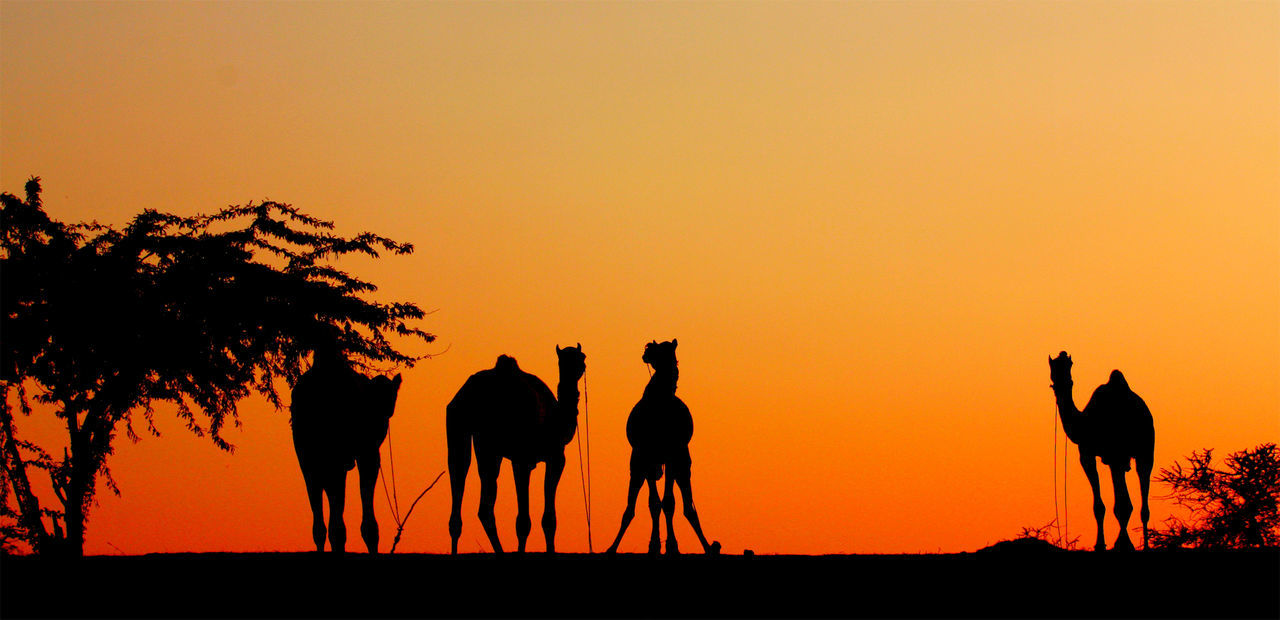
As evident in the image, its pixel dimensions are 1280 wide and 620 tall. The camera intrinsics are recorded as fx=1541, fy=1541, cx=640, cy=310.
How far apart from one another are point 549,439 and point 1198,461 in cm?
2450

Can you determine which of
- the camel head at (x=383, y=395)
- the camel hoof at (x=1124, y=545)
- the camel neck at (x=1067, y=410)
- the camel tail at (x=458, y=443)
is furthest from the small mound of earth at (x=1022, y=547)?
the camel head at (x=383, y=395)

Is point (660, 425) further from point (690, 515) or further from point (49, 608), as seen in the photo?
point (49, 608)

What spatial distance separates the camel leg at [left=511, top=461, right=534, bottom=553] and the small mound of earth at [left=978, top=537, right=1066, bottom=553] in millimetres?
5795

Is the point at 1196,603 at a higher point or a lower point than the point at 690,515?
lower

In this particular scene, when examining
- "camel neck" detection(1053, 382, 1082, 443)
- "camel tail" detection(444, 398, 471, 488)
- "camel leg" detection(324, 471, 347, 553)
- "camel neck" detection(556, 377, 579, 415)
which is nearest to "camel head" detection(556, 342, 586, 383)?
"camel neck" detection(556, 377, 579, 415)

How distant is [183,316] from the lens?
31.2m

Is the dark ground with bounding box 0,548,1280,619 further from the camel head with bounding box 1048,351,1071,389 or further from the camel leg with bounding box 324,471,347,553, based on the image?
the camel head with bounding box 1048,351,1071,389

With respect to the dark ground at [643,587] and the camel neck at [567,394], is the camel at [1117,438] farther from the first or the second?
the camel neck at [567,394]

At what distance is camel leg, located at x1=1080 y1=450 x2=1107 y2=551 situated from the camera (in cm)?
2122

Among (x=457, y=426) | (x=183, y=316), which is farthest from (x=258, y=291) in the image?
(x=457, y=426)

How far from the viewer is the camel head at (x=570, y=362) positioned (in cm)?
2100

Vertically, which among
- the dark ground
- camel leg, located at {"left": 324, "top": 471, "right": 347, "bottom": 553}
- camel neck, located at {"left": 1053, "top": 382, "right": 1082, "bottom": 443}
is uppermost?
camel neck, located at {"left": 1053, "top": 382, "right": 1082, "bottom": 443}

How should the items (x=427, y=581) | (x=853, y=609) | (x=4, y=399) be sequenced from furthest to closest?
(x=4, y=399) < (x=427, y=581) < (x=853, y=609)

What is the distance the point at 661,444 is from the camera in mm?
20938
